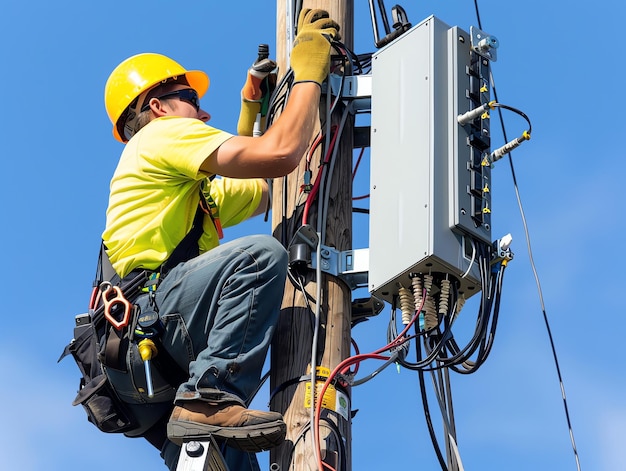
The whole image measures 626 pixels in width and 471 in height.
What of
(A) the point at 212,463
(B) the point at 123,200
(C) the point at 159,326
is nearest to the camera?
(A) the point at 212,463

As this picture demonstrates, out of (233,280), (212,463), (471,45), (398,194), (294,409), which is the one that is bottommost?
(212,463)

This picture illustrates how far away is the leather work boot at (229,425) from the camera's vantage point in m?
5.17

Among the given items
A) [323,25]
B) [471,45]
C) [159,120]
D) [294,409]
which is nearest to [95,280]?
[159,120]

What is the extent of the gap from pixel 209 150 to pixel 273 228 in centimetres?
62

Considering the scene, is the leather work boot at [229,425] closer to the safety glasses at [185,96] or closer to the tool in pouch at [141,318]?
the tool in pouch at [141,318]

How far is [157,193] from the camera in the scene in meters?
5.95

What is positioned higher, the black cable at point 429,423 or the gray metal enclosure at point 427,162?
the gray metal enclosure at point 427,162

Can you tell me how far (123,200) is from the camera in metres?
6.03

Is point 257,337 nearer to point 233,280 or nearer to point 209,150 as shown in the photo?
point 233,280

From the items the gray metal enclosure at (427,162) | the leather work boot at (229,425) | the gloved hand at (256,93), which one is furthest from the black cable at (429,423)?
the gloved hand at (256,93)

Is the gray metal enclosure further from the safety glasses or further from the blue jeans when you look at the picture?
the safety glasses

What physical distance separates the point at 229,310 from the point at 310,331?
43 centimetres

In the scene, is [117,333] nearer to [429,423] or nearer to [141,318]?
[141,318]

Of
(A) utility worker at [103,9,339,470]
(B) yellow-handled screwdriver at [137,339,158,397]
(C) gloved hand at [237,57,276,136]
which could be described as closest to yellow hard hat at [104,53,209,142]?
(A) utility worker at [103,9,339,470]
